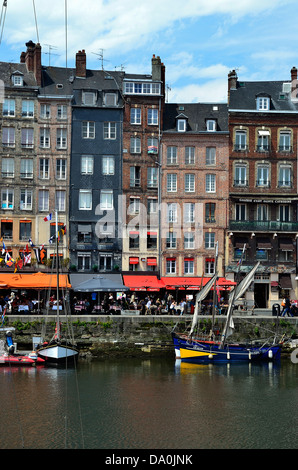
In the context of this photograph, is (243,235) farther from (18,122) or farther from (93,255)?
(18,122)

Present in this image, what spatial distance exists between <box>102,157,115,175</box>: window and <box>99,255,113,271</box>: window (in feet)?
23.3

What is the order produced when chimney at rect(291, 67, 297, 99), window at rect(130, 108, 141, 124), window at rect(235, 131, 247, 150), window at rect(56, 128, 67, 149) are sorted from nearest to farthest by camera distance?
window at rect(56, 128, 67, 149)
window at rect(130, 108, 141, 124)
window at rect(235, 131, 247, 150)
chimney at rect(291, 67, 297, 99)

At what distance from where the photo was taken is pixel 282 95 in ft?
205

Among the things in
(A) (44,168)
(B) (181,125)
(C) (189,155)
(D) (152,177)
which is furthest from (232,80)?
(A) (44,168)

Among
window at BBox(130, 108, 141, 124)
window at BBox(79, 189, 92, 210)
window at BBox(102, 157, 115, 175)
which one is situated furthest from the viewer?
window at BBox(130, 108, 141, 124)

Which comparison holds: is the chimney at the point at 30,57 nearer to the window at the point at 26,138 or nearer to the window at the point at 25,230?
the window at the point at 26,138

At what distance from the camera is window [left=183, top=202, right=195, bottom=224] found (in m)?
60.0

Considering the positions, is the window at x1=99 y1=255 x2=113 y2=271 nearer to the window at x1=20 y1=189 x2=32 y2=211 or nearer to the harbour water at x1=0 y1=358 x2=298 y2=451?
the window at x1=20 y1=189 x2=32 y2=211

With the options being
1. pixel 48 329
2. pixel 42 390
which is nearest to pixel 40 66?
pixel 48 329

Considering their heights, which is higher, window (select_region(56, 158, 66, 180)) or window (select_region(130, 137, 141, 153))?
window (select_region(130, 137, 141, 153))

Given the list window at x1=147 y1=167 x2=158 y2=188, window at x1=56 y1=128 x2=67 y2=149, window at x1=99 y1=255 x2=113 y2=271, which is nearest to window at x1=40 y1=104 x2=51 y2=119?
window at x1=56 y1=128 x2=67 y2=149

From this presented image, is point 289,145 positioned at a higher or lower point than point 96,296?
higher

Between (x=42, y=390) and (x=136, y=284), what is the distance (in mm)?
22959

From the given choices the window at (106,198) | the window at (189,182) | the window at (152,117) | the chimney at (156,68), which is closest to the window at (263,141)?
the window at (189,182)
